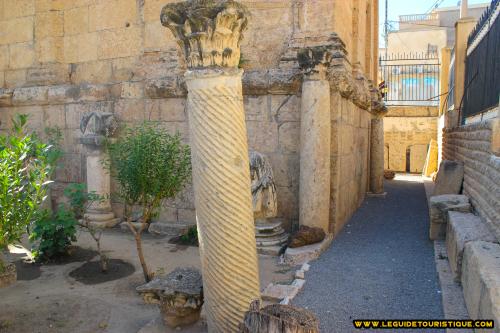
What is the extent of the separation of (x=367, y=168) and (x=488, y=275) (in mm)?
6929

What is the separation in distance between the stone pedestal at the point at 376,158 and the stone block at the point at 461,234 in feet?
15.7

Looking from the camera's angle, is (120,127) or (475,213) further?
(120,127)

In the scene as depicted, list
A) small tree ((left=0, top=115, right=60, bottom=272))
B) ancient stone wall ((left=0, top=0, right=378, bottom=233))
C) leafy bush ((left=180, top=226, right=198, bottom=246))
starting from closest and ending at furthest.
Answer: small tree ((left=0, top=115, right=60, bottom=272)) → ancient stone wall ((left=0, top=0, right=378, bottom=233)) → leafy bush ((left=180, top=226, right=198, bottom=246))

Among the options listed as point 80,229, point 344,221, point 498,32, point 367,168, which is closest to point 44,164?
point 80,229

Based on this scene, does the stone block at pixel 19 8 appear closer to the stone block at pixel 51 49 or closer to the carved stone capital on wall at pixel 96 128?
the stone block at pixel 51 49

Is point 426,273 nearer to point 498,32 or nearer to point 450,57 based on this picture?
point 498,32

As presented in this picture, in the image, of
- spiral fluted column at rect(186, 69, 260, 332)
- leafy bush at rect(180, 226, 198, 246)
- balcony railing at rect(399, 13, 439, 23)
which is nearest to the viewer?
spiral fluted column at rect(186, 69, 260, 332)

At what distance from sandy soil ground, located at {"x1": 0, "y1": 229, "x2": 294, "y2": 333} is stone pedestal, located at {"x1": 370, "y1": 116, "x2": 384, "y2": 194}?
526cm

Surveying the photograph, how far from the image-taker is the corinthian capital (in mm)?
3004

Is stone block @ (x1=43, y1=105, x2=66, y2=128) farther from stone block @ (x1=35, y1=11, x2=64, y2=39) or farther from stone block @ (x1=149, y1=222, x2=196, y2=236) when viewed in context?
stone block @ (x1=149, y1=222, x2=196, y2=236)

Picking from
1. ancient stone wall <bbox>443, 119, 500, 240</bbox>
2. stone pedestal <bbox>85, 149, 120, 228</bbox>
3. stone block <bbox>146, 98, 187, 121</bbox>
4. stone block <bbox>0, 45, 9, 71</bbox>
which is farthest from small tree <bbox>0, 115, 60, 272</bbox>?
stone block <bbox>0, 45, 9, 71</bbox>

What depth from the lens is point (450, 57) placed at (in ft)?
47.0

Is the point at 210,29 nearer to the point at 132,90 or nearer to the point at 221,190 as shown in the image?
the point at 221,190

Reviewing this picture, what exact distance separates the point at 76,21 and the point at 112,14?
989 millimetres
